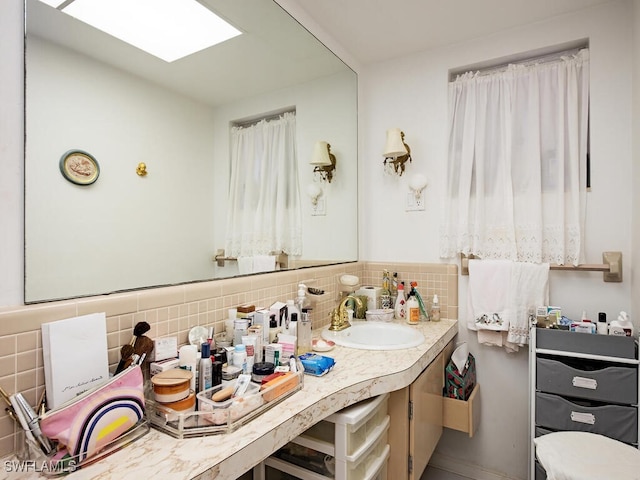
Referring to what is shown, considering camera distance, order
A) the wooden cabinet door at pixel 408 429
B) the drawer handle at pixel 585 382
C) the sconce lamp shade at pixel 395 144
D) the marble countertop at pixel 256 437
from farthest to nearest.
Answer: the sconce lamp shade at pixel 395 144 → the drawer handle at pixel 585 382 → the wooden cabinet door at pixel 408 429 → the marble countertop at pixel 256 437

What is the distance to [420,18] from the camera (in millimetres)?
1852

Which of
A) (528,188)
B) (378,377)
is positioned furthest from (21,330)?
(528,188)

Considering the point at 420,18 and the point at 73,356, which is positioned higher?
the point at 420,18

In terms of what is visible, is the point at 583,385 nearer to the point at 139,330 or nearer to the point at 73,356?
the point at 139,330

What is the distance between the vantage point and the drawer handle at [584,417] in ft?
4.77

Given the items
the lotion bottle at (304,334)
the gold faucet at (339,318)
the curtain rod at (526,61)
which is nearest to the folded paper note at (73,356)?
the lotion bottle at (304,334)

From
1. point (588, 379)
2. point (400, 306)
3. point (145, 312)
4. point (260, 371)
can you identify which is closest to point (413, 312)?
point (400, 306)

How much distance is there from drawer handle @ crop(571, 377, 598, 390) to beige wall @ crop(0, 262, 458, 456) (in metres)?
1.17

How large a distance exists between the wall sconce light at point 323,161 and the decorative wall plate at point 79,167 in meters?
1.19

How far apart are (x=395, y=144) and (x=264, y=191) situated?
0.92m

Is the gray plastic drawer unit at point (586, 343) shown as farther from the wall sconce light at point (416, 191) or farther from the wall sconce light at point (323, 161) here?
the wall sconce light at point (323, 161)

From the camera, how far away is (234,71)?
1.51 metres

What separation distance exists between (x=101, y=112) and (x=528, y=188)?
197 centimetres

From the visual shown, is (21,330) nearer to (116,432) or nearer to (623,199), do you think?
(116,432)
